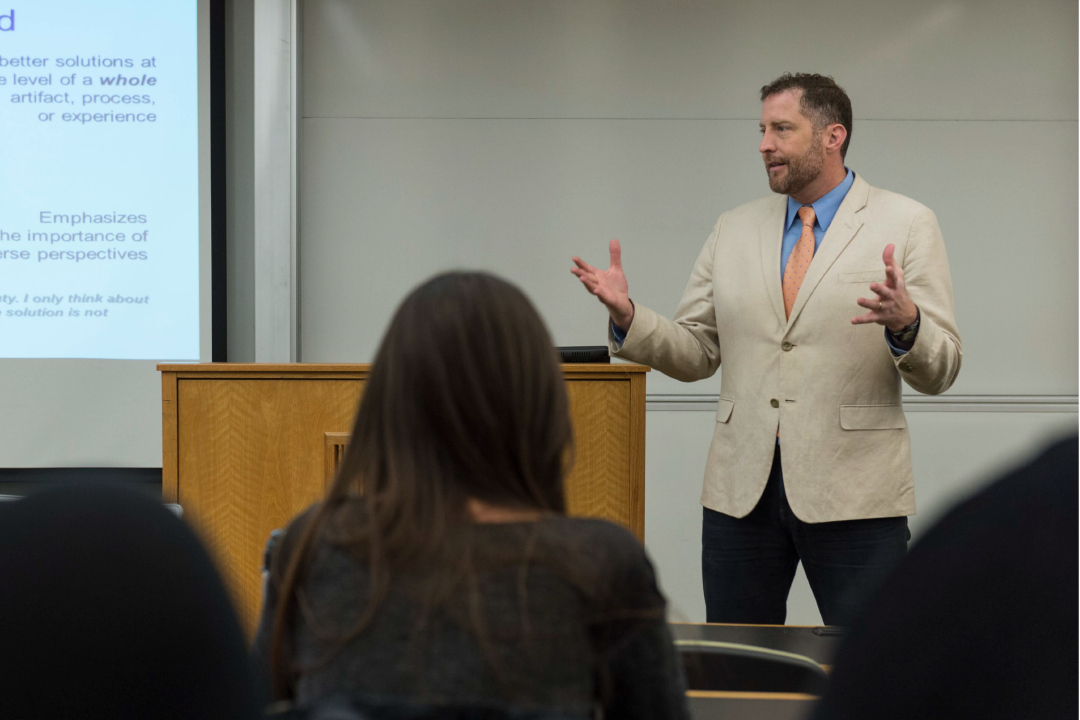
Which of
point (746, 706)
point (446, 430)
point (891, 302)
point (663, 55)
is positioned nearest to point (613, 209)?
point (663, 55)

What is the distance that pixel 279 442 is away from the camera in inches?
74.5

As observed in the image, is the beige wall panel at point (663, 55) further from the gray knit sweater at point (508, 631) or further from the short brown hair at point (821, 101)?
the gray knit sweater at point (508, 631)

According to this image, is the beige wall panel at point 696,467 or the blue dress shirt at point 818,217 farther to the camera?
the beige wall panel at point 696,467

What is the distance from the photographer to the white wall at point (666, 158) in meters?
3.41

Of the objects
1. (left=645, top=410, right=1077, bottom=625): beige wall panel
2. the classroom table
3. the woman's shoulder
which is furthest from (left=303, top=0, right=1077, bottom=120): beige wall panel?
the woman's shoulder

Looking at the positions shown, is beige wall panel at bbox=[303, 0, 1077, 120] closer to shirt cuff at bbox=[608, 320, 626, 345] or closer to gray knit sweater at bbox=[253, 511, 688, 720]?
shirt cuff at bbox=[608, 320, 626, 345]

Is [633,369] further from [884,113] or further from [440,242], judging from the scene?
[884,113]

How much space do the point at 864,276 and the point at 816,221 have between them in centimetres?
21

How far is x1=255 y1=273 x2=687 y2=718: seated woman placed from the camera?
2.35 feet

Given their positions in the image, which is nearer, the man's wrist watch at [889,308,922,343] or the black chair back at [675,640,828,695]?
the black chair back at [675,640,828,695]

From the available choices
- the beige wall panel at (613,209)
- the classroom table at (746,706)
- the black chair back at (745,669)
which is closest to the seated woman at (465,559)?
the classroom table at (746,706)

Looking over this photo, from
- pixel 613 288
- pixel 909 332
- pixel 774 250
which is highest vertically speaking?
pixel 774 250

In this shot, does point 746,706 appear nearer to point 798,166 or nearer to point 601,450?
point 601,450

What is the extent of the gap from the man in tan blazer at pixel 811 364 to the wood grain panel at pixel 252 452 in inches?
27.1
